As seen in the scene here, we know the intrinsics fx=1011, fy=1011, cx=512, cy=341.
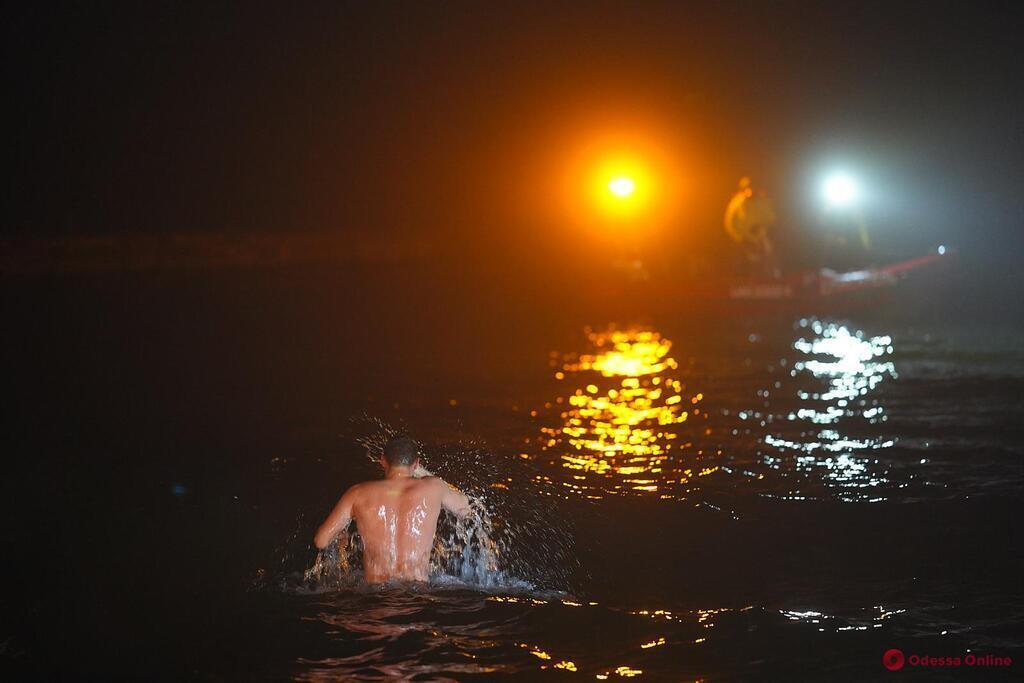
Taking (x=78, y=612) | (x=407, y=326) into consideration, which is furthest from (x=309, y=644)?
(x=407, y=326)

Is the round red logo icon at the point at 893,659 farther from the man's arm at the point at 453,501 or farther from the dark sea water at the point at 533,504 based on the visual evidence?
the man's arm at the point at 453,501

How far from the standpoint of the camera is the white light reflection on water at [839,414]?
34.2 feet

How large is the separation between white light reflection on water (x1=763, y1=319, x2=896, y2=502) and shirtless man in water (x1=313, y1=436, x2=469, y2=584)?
429cm

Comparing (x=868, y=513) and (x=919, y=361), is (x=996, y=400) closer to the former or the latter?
(x=919, y=361)

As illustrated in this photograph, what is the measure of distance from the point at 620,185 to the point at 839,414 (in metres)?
13.1

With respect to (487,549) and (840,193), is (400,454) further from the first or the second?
(840,193)

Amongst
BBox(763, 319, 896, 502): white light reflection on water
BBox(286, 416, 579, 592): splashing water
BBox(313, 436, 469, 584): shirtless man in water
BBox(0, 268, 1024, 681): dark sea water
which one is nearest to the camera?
BBox(0, 268, 1024, 681): dark sea water

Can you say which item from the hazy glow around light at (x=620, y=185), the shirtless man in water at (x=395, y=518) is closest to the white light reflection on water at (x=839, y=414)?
the shirtless man in water at (x=395, y=518)

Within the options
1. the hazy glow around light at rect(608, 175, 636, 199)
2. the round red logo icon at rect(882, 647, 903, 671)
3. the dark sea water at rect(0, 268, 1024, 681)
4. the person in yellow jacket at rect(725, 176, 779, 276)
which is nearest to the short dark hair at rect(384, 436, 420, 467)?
the dark sea water at rect(0, 268, 1024, 681)

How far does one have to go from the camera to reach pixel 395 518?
268 inches

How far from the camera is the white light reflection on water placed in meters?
10.4
